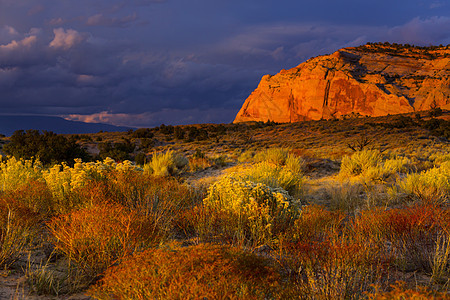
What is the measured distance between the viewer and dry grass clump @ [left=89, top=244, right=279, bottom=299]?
7.09 ft

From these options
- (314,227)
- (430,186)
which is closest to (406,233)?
(314,227)

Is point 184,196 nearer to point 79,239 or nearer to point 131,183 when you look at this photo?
point 131,183

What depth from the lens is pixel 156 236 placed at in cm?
358

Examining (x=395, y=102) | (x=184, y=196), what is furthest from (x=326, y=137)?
(x=395, y=102)

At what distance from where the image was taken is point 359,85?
76812 mm

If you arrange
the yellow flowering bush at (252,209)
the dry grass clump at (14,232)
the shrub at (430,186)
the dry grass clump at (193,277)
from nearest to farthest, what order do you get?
the dry grass clump at (193,277) < the dry grass clump at (14,232) < the yellow flowering bush at (252,209) < the shrub at (430,186)

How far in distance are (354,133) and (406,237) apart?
108 feet

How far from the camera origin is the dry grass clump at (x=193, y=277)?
2162 mm

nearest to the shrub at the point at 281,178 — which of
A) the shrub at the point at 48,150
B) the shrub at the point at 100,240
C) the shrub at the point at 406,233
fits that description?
the shrub at the point at 406,233

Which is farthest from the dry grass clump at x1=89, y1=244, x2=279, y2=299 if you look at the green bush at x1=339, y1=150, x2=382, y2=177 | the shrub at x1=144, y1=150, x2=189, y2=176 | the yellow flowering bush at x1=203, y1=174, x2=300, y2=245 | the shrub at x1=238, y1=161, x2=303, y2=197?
the shrub at x1=144, y1=150, x2=189, y2=176

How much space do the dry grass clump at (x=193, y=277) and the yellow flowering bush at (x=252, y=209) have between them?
1262mm

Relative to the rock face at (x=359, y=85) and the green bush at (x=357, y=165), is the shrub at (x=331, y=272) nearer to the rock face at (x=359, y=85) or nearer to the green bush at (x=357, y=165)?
the green bush at (x=357, y=165)

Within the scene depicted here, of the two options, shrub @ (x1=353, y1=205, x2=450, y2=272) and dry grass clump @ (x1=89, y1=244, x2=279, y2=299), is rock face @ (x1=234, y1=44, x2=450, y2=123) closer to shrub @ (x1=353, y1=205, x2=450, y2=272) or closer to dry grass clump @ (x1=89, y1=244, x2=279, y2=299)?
shrub @ (x1=353, y1=205, x2=450, y2=272)

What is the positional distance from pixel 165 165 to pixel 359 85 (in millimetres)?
76809
